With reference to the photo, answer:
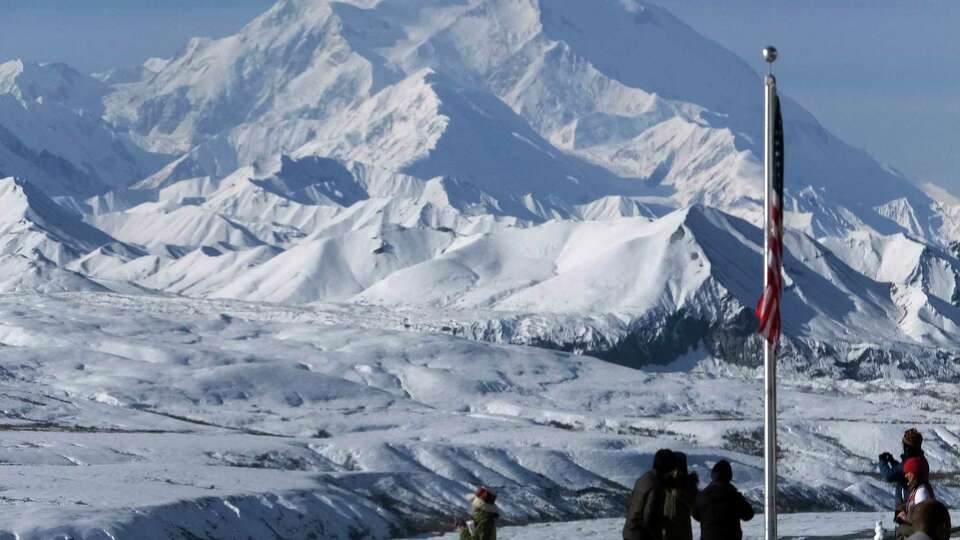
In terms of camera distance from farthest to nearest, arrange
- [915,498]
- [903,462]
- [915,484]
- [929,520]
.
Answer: [903,462]
[915,484]
[915,498]
[929,520]

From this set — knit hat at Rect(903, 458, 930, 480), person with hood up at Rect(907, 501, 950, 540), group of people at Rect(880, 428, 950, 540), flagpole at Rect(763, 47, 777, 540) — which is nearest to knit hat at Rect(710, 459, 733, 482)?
flagpole at Rect(763, 47, 777, 540)

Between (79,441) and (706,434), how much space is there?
245 feet

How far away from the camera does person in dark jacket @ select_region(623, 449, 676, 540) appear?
1388 inches

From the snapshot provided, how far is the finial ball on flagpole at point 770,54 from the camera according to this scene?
3824 centimetres

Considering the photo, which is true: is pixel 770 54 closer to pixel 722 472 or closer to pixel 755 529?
pixel 722 472

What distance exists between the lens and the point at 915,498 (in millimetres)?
37125

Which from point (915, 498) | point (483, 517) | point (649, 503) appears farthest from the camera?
point (483, 517)

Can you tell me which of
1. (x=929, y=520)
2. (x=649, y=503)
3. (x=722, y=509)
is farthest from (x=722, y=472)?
(x=929, y=520)

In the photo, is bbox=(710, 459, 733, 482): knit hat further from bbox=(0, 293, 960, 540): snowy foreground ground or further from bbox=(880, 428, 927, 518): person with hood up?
bbox=(0, 293, 960, 540): snowy foreground ground

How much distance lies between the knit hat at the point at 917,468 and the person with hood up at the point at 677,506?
459 cm

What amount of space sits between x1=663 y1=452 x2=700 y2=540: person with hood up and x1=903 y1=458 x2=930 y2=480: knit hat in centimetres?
459

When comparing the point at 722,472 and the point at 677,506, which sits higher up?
the point at 722,472

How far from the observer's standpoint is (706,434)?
196625mm

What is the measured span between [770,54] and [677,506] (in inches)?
332
